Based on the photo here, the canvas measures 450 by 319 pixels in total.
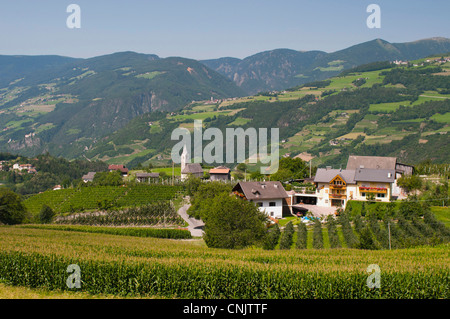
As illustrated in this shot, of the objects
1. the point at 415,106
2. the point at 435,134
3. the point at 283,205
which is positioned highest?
the point at 415,106

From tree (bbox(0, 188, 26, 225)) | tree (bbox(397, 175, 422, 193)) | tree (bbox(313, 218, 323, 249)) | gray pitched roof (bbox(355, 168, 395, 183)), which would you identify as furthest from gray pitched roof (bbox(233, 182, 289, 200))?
tree (bbox(0, 188, 26, 225))

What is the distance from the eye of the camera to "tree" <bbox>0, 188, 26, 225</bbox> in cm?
6366

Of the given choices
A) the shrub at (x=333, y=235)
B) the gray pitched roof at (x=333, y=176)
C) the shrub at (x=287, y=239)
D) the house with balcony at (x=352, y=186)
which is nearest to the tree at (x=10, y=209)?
the shrub at (x=287, y=239)

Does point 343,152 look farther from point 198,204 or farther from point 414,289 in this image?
point 414,289

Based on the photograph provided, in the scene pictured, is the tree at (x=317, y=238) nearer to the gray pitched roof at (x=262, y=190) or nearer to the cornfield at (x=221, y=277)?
the gray pitched roof at (x=262, y=190)

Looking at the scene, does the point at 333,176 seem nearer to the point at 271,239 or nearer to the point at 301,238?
the point at 301,238

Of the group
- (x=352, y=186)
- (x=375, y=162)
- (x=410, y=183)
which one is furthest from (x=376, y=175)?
(x=375, y=162)

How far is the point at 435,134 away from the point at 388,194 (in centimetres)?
11062

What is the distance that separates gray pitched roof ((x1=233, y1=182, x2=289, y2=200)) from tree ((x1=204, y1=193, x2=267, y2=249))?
69.6 ft

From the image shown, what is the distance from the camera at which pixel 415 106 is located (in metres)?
199

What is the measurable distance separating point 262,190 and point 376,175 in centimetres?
1744

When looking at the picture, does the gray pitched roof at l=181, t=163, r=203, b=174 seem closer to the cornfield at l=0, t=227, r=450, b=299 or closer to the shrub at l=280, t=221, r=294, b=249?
the shrub at l=280, t=221, r=294, b=249
